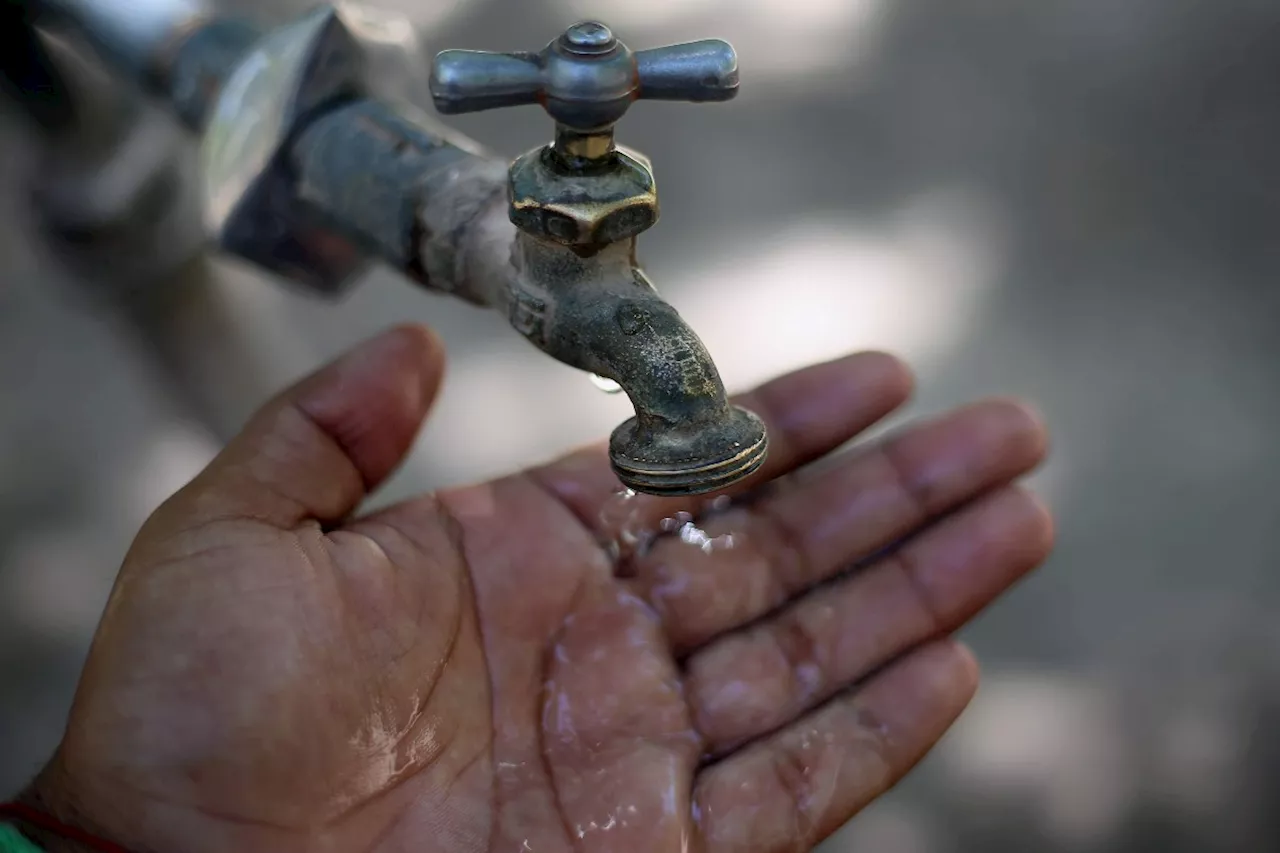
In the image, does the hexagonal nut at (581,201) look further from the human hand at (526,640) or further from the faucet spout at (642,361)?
the human hand at (526,640)

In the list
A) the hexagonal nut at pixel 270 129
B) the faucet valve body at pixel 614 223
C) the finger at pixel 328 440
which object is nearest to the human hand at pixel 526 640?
the finger at pixel 328 440

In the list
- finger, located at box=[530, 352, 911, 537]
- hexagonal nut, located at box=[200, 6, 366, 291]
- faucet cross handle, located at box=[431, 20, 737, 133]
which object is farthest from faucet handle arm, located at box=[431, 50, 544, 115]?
finger, located at box=[530, 352, 911, 537]

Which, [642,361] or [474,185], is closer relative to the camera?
[642,361]

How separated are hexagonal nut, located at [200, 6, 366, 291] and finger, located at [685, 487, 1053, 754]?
0.42 m

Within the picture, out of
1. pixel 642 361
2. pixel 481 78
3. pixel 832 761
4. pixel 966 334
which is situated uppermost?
pixel 481 78

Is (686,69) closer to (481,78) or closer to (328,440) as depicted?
(481,78)

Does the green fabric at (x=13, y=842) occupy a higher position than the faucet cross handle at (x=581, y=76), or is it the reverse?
the faucet cross handle at (x=581, y=76)

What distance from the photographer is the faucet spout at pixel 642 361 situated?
1.79 feet

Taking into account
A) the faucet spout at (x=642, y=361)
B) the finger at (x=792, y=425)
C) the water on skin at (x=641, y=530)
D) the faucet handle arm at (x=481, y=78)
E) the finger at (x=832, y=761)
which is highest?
the faucet handle arm at (x=481, y=78)

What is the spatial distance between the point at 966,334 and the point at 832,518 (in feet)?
1.39

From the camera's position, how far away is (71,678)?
981mm

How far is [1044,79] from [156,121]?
1.01m

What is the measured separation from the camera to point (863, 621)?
2.73 ft

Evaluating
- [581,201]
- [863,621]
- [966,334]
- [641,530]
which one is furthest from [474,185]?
[966,334]
